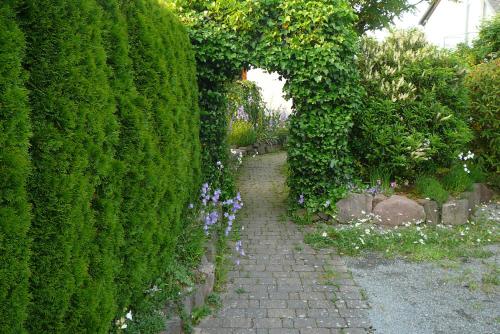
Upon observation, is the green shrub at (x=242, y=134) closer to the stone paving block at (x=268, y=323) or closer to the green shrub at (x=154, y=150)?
the green shrub at (x=154, y=150)

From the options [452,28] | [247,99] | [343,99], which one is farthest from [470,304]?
[452,28]

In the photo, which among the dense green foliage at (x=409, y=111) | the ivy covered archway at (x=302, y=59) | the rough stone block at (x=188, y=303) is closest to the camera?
the rough stone block at (x=188, y=303)

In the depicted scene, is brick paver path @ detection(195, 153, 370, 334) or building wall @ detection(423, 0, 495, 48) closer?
brick paver path @ detection(195, 153, 370, 334)

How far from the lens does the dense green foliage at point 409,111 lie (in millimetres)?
6938

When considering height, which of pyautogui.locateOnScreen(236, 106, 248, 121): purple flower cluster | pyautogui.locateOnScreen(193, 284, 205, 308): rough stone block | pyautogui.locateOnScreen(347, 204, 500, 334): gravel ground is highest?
pyautogui.locateOnScreen(236, 106, 248, 121): purple flower cluster

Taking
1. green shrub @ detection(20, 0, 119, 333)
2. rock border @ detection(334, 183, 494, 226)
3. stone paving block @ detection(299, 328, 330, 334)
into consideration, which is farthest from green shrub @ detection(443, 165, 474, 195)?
green shrub @ detection(20, 0, 119, 333)

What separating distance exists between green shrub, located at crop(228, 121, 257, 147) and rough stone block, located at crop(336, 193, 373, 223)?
6.07m

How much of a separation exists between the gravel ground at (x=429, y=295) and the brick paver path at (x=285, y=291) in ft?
0.60

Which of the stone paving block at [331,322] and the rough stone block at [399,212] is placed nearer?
the stone paving block at [331,322]

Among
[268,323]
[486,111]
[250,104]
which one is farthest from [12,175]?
[250,104]

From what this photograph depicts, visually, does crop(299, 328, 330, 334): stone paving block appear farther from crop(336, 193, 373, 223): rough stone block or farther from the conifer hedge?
crop(336, 193, 373, 223): rough stone block

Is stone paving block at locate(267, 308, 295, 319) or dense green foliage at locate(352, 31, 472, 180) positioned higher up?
dense green foliage at locate(352, 31, 472, 180)

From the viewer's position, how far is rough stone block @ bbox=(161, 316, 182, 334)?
→ 3.40 metres

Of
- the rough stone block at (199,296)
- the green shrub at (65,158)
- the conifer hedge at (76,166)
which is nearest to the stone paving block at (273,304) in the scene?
the rough stone block at (199,296)
